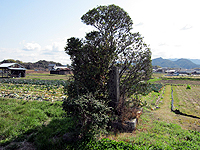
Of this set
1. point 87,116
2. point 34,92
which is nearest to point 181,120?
point 87,116

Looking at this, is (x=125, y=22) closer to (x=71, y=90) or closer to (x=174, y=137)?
(x=71, y=90)

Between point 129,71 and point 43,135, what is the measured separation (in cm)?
474

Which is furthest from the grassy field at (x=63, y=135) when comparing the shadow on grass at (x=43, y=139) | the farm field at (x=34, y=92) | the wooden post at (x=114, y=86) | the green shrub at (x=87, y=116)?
the farm field at (x=34, y=92)

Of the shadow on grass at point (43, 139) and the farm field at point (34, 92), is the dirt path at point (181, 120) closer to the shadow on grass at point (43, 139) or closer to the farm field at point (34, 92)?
the shadow on grass at point (43, 139)

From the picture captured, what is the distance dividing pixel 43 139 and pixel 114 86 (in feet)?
11.6

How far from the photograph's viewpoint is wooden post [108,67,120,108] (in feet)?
21.3

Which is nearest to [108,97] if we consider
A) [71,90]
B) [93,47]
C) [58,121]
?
[71,90]

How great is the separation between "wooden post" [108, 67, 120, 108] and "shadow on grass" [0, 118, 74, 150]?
7.24 ft


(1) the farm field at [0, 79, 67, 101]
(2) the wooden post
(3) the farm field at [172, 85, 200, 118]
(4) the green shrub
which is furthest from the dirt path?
(1) the farm field at [0, 79, 67, 101]

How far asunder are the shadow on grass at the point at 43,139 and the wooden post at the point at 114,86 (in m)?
2.21

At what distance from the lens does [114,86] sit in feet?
21.5

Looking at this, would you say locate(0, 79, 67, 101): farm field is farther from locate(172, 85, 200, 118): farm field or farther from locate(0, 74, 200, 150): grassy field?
locate(172, 85, 200, 118): farm field

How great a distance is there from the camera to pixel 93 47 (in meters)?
6.40

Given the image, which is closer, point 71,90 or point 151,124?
point 71,90
